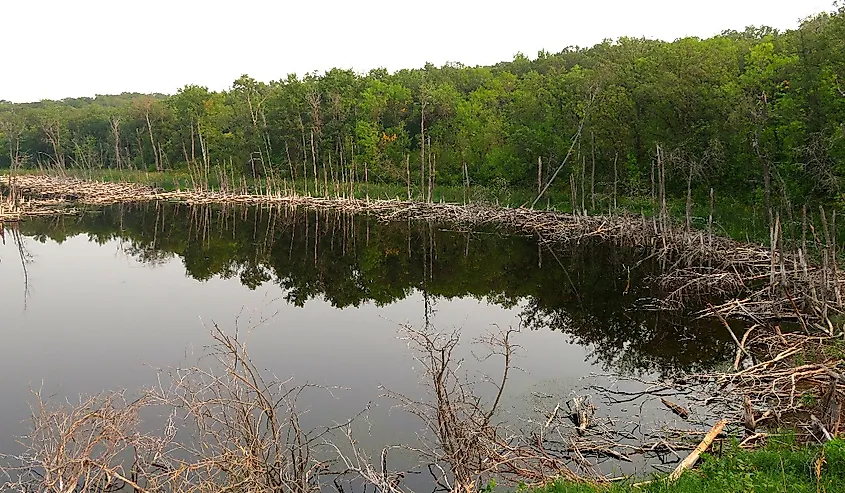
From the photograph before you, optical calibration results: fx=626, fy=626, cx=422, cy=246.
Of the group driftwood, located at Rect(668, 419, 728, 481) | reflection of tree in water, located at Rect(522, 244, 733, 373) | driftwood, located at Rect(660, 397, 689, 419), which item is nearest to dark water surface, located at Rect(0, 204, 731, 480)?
reflection of tree in water, located at Rect(522, 244, 733, 373)

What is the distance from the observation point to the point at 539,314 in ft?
47.2

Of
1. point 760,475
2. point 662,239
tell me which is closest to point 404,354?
point 760,475

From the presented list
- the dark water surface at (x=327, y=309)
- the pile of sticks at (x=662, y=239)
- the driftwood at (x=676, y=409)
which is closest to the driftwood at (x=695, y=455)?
the driftwood at (x=676, y=409)

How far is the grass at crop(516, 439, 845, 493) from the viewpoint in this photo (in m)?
4.95

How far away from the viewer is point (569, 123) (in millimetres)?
31969

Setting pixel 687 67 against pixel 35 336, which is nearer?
pixel 35 336

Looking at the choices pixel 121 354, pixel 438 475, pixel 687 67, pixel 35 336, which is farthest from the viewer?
pixel 687 67

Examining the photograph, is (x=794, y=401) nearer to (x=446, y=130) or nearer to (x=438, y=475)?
(x=438, y=475)

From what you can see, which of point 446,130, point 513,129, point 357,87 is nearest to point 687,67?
point 513,129

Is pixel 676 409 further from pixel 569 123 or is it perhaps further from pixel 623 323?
pixel 569 123

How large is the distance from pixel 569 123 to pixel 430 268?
52.2 feet

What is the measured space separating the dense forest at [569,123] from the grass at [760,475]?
7.15m

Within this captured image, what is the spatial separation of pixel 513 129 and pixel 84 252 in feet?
78.0

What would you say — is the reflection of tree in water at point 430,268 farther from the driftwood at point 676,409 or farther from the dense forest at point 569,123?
the dense forest at point 569,123
